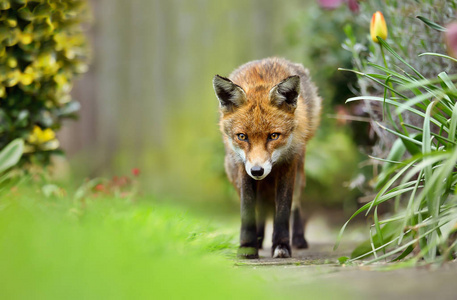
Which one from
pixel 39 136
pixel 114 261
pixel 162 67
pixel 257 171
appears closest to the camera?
pixel 114 261

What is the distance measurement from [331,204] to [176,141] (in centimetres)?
248

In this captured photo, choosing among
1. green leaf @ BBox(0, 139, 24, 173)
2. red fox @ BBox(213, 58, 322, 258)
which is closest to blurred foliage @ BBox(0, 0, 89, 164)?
green leaf @ BBox(0, 139, 24, 173)

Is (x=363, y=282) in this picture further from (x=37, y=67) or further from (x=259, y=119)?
(x=37, y=67)

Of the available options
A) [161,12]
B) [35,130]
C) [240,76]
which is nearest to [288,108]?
[240,76]

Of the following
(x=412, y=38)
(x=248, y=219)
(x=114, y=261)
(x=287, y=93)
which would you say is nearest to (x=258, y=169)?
(x=248, y=219)

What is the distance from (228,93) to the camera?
3.62 m

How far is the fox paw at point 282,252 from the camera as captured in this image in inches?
140

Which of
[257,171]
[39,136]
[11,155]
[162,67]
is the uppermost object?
[162,67]

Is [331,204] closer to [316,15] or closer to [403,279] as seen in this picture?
[316,15]

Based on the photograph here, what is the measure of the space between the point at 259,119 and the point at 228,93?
11.6 inches

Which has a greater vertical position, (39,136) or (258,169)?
(39,136)

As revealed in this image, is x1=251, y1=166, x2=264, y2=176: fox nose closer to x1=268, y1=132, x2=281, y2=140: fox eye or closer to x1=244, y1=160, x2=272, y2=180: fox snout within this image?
x1=244, y1=160, x2=272, y2=180: fox snout

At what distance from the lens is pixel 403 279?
203cm

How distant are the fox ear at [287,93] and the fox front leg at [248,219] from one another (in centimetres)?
55
